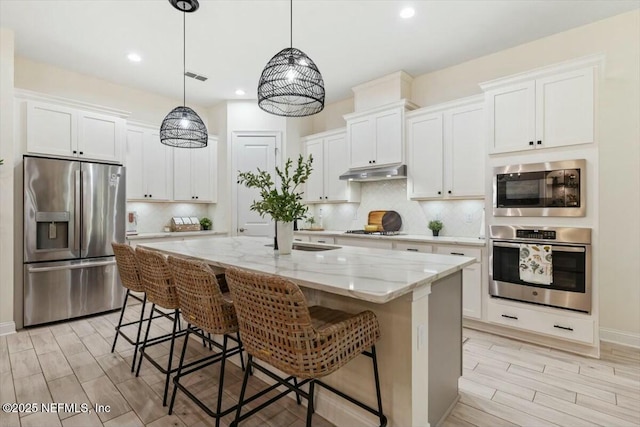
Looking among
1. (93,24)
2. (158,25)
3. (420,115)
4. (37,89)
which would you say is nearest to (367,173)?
(420,115)

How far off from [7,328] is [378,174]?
4452 mm

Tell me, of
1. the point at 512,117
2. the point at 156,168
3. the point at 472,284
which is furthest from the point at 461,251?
the point at 156,168

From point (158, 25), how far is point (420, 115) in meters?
3.11

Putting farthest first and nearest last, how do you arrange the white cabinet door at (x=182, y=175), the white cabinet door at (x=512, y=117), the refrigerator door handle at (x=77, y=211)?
the white cabinet door at (x=182, y=175) → the refrigerator door handle at (x=77, y=211) → the white cabinet door at (x=512, y=117)

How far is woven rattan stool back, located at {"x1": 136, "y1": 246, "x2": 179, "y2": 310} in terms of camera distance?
213 centimetres

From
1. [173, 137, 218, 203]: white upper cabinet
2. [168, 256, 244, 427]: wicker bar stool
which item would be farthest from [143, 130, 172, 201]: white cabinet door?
[168, 256, 244, 427]: wicker bar stool

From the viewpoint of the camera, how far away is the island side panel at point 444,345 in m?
1.77

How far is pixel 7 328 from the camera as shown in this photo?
321cm

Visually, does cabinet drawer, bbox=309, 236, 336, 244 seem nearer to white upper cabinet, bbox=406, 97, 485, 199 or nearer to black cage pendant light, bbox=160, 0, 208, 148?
white upper cabinet, bbox=406, 97, 485, 199

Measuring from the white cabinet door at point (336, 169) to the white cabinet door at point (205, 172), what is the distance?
1.98 metres

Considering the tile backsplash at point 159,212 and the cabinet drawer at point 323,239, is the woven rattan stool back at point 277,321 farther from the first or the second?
the tile backsplash at point 159,212

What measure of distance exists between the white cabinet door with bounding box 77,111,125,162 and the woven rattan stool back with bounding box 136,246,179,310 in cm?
240

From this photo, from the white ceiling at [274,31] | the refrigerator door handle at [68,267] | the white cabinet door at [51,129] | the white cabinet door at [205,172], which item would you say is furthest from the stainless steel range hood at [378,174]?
the white cabinet door at [51,129]

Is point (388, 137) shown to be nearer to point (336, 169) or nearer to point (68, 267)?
point (336, 169)
